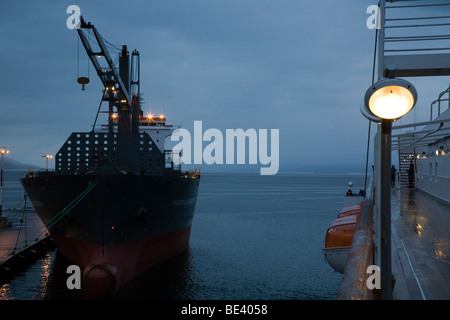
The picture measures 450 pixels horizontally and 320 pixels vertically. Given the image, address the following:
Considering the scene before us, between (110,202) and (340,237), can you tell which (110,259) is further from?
(340,237)

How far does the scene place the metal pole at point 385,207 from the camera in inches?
124

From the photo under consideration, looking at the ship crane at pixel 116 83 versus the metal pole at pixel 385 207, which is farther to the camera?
the ship crane at pixel 116 83

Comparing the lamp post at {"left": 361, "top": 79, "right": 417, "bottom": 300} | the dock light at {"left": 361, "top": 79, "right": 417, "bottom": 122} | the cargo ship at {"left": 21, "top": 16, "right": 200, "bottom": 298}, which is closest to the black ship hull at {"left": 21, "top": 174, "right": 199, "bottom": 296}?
the cargo ship at {"left": 21, "top": 16, "right": 200, "bottom": 298}

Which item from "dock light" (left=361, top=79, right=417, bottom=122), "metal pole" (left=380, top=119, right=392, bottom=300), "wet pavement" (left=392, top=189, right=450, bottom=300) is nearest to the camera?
"dock light" (left=361, top=79, right=417, bottom=122)

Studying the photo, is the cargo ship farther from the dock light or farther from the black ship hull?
the dock light

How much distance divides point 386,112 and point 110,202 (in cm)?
1264

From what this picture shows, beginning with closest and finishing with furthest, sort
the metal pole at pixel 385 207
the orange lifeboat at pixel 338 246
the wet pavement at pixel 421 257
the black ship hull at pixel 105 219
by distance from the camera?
1. the metal pole at pixel 385 207
2. the wet pavement at pixel 421 257
3. the orange lifeboat at pixel 338 246
4. the black ship hull at pixel 105 219

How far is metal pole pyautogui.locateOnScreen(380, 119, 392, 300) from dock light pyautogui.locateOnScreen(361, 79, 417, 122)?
146 millimetres

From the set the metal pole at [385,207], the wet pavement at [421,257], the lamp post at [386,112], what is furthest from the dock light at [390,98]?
the wet pavement at [421,257]

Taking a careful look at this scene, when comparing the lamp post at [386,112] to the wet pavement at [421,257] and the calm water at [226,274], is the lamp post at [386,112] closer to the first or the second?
the wet pavement at [421,257]

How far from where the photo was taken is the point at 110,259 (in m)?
14.0

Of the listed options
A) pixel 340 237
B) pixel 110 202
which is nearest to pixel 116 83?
pixel 110 202

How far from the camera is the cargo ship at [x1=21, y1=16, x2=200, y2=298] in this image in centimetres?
1417
